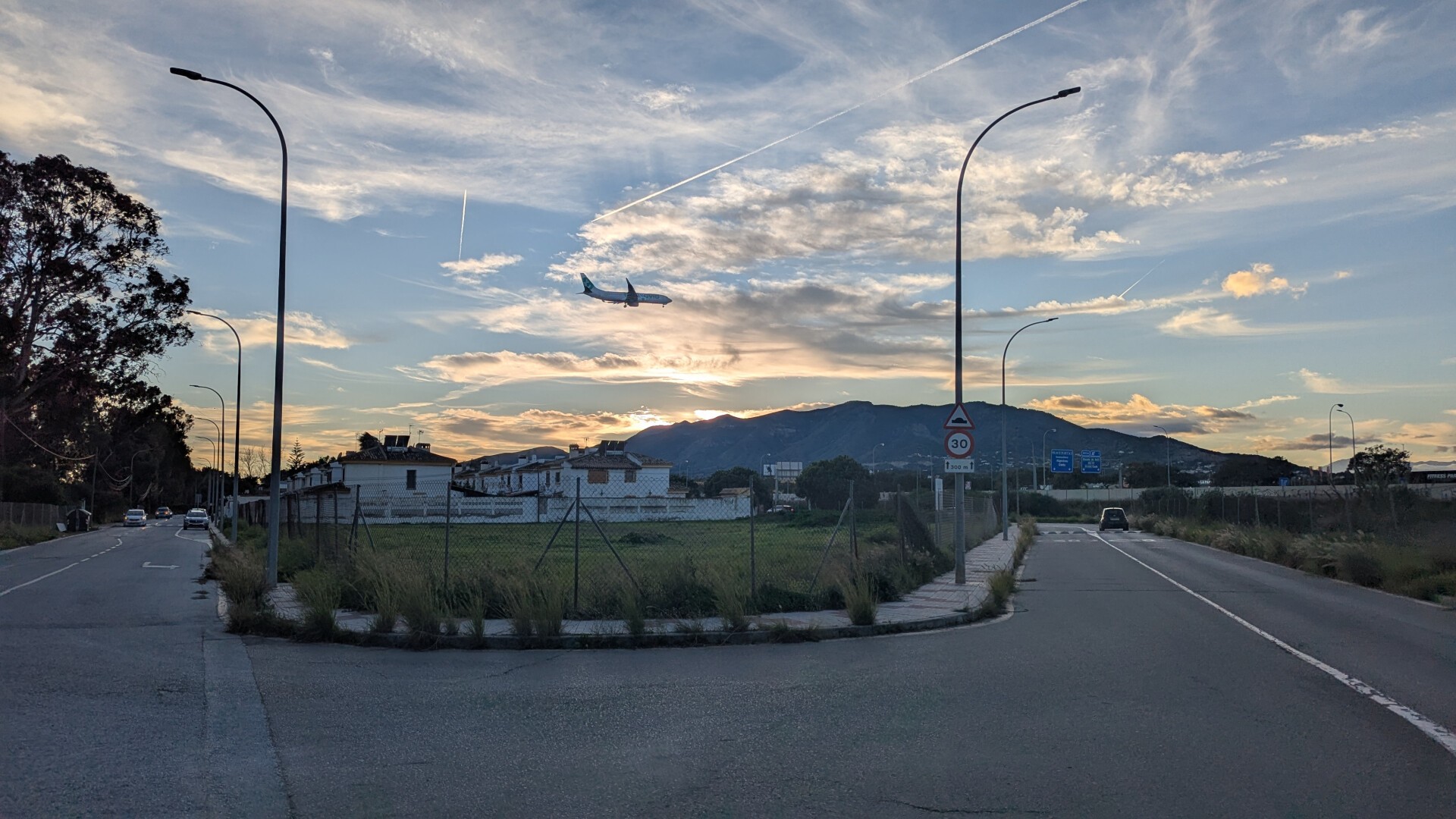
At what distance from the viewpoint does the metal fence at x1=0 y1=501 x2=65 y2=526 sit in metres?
58.0

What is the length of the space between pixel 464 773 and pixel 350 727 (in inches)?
81.5

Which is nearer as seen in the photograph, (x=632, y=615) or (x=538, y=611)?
(x=538, y=611)

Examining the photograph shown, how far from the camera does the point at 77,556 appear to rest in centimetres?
3678

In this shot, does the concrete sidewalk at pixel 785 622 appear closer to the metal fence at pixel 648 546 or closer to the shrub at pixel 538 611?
the shrub at pixel 538 611

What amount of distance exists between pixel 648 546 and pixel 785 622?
89.1 feet

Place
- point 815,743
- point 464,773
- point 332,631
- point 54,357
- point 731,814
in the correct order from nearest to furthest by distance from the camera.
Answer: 1. point 731,814
2. point 464,773
3. point 815,743
4. point 332,631
5. point 54,357

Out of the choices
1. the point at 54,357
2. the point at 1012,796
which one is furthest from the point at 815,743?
the point at 54,357

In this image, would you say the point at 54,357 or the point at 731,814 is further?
the point at 54,357

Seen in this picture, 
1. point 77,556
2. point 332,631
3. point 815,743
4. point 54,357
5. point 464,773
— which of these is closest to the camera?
point 464,773

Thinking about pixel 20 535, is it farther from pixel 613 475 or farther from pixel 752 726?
pixel 752 726

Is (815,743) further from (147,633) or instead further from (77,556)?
(77,556)

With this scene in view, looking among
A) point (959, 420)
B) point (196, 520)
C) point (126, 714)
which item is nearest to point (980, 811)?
Answer: point (126, 714)

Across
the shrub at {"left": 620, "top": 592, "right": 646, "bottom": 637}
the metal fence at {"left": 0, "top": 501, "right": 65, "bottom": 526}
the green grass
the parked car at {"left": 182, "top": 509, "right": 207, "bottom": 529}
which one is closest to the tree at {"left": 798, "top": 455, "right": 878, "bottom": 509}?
the parked car at {"left": 182, "top": 509, "right": 207, "bottom": 529}

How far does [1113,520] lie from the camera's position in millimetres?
60500
